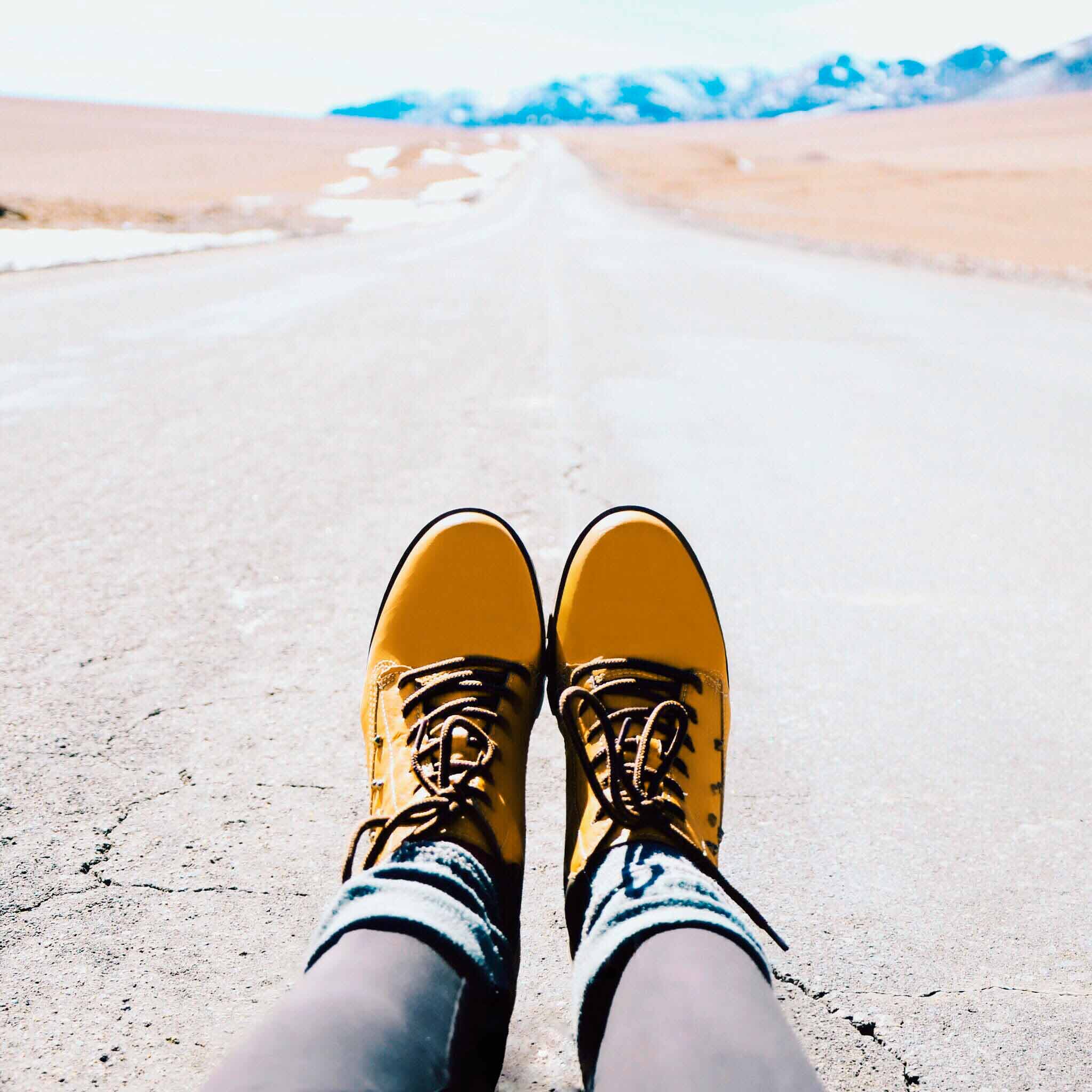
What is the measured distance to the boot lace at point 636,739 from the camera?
4.44 ft

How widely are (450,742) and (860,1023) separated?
71 centimetres

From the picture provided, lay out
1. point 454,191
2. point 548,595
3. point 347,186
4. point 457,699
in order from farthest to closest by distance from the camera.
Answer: point 347,186
point 454,191
point 548,595
point 457,699

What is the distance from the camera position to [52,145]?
51.8 m

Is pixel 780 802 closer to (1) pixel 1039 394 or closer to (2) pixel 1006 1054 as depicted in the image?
(2) pixel 1006 1054

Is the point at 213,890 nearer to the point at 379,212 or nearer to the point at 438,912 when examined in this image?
the point at 438,912

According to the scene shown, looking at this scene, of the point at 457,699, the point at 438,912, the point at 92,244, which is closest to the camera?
the point at 438,912

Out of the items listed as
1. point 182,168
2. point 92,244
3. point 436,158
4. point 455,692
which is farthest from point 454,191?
point 455,692

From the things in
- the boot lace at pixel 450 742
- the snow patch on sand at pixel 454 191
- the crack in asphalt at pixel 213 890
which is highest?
the snow patch on sand at pixel 454 191

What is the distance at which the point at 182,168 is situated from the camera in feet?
138

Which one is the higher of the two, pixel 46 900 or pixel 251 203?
pixel 251 203

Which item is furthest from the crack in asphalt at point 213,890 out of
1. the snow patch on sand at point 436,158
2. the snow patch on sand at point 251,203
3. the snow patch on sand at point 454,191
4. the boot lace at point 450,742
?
the snow patch on sand at point 436,158

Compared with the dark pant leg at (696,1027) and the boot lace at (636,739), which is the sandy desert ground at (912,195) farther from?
the dark pant leg at (696,1027)

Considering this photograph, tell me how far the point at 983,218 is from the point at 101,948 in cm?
1892

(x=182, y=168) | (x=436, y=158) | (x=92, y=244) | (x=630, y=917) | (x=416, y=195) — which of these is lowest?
(x=630, y=917)
